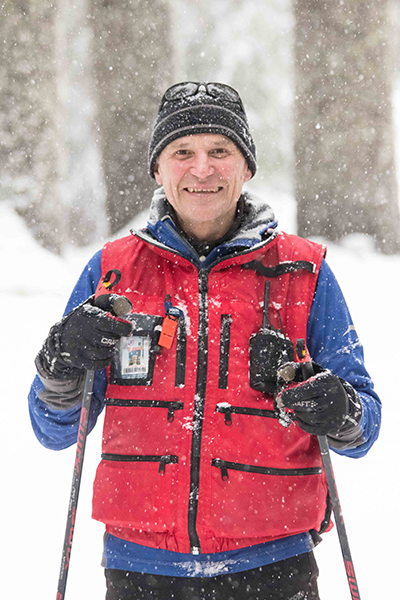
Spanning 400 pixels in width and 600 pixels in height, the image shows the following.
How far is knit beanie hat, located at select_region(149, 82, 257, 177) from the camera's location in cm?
190

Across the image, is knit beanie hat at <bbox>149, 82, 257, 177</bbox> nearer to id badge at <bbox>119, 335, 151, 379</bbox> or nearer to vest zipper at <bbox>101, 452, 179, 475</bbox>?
id badge at <bbox>119, 335, 151, 379</bbox>

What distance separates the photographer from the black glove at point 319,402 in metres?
1.57

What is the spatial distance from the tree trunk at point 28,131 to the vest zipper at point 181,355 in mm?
6654

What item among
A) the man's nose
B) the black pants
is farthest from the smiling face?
the black pants

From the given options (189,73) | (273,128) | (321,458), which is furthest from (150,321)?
(273,128)

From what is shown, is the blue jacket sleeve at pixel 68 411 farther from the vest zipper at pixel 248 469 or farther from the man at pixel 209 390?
the vest zipper at pixel 248 469

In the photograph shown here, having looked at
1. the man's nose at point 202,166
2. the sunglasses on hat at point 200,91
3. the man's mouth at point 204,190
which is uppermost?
the sunglasses on hat at point 200,91

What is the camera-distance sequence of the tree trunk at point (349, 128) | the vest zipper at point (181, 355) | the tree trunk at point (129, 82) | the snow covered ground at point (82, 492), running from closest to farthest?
1. the vest zipper at point (181, 355)
2. the snow covered ground at point (82, 492)
3. the tree trunk at point (349, 128)
4. the tree trunk at point (129, 82)

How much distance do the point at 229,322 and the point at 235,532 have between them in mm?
531

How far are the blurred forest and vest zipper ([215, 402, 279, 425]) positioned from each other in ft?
21.4

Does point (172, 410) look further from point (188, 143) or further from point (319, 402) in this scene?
point (188, 143)

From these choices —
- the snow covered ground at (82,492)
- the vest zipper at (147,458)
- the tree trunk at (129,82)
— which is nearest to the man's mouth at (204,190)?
the vest zipper at (147,458)

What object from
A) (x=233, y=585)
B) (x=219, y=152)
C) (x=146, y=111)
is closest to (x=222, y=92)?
(x=219, y=152)

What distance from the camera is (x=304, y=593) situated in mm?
1627
